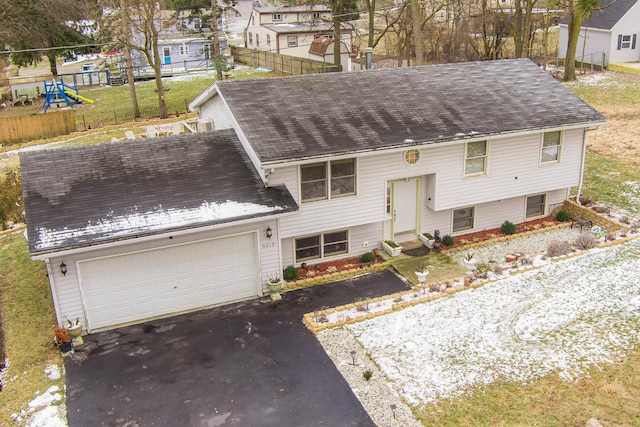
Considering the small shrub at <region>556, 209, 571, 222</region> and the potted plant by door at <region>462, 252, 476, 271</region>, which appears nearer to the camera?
the potted plant by door at <region>462, 252, 476, 271</region>

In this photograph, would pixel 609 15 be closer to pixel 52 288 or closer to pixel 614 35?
pixel 614 35

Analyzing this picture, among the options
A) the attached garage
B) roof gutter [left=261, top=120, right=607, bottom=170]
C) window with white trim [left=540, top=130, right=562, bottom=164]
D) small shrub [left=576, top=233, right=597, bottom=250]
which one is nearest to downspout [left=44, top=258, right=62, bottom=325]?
the attached garage

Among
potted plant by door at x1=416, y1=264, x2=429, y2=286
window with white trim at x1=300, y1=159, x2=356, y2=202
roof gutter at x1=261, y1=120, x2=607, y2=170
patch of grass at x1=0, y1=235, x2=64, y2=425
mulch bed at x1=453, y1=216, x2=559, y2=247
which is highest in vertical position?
roof gutter at x1=261, y1=120, x2=607, y2=170

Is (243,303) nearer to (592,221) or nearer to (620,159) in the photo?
(592,221)

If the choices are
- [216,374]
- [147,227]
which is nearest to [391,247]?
[216,374]

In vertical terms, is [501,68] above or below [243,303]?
above

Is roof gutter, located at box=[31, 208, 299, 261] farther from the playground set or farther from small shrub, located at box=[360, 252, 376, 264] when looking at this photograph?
the playground set

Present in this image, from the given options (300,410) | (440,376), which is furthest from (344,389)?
(440,376)
